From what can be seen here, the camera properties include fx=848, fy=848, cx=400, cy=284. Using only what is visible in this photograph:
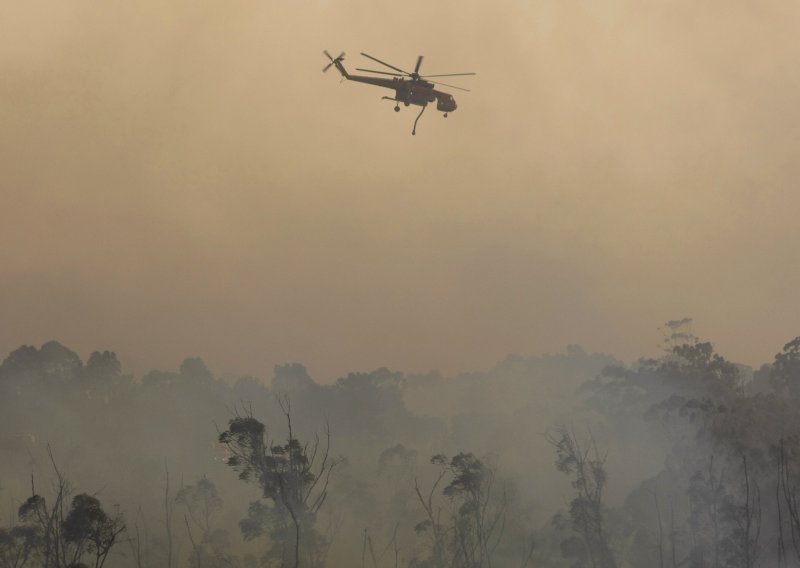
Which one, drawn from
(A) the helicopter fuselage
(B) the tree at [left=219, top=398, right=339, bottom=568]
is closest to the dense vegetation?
(B) the tree at [left=219, top=398, right=339, bottom=568]

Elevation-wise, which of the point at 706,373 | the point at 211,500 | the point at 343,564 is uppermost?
the point at 706,373

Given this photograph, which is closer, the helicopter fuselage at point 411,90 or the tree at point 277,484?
the tree at point 277,484

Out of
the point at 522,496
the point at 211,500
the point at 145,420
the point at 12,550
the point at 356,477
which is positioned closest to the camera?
the point at 12,550

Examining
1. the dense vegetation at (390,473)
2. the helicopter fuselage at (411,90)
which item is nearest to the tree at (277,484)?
the dense vegetation at (390,473)

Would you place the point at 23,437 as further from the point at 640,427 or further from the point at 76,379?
the point at 640,427

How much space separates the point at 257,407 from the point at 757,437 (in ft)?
417

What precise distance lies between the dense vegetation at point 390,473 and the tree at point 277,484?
26 centimetres

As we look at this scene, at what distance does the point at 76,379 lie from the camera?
Answer: 6860 inches

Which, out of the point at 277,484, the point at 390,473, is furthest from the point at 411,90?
the point at 390,473

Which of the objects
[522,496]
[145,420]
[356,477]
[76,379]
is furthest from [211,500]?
[76,379]

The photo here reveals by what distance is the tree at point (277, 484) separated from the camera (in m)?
57.9

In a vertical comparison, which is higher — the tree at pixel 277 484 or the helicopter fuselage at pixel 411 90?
the helicopter fuselage at pixel 411 90

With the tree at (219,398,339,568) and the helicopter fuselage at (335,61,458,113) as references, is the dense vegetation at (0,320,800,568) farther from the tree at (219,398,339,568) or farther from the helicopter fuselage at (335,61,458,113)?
the helicopter fuselage at (335,61,458,113)

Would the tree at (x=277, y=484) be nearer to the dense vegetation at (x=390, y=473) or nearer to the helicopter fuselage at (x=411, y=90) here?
the dense vegetation at (x=390, y=473)
